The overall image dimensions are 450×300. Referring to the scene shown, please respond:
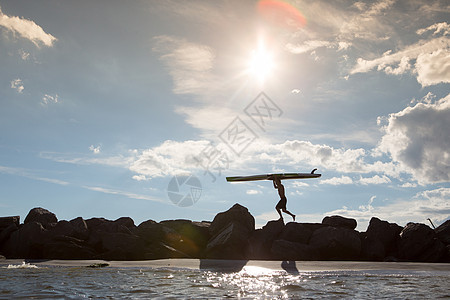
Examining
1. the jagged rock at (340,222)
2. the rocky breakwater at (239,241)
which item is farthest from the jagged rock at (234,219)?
the jagged rock at (340,222)

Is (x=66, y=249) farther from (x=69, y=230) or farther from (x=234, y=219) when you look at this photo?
(x=234, y=219)

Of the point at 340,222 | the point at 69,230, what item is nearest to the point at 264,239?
the point at 340,222

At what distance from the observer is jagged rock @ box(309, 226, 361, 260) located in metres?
16.7

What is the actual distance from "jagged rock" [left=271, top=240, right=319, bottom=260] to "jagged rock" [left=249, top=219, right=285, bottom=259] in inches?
36.4

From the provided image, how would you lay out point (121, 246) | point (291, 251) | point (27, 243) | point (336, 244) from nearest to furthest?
point (291, 251)
point (336, 244)
point (121, 246)
point (27, 243)

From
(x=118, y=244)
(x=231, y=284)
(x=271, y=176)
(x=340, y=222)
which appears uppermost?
(x=271, y=176)

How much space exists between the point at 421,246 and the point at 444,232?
2.64 metres


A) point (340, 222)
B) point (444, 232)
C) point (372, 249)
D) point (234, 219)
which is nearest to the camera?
point (372, 249)

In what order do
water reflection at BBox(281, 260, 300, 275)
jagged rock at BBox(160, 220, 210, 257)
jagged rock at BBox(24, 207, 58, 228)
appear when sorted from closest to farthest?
water reflection at BBox(281, 260, 300, 275), jagged rock at BBox(160, 220, 210, 257), jagged rock at BBox(24, 207, 58, 228)

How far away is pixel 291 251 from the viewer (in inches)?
623

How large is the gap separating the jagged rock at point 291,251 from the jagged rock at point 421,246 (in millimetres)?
5136

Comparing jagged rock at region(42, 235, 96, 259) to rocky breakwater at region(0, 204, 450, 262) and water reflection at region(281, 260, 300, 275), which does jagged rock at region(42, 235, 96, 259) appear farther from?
water reflection at region(281, 260, 300, 275)

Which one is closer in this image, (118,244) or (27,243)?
(118,244)

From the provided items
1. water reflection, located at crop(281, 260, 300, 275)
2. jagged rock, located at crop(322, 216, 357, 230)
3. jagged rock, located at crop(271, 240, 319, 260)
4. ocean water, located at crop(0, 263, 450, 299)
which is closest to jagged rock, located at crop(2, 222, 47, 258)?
ocean water, located at crop(0, 263, 450, 299)
